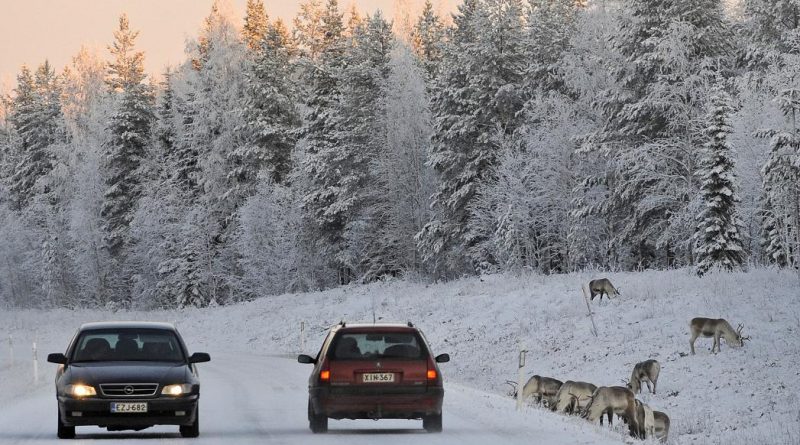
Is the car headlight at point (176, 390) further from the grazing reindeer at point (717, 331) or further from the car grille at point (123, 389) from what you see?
the grazing reindeer at point (717, 331)

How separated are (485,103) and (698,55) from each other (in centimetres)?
1260

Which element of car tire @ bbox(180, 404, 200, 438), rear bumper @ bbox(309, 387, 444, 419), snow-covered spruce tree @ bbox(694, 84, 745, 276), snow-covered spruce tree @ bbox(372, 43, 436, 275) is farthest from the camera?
snow-covered spruce tree @ bbox(372, 43, 436, 275)

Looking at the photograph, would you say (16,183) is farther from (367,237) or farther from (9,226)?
(367,237)

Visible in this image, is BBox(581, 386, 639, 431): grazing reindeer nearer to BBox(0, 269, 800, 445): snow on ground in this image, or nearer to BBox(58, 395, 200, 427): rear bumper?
BBox(0, 269, 800, 445): snow on ground

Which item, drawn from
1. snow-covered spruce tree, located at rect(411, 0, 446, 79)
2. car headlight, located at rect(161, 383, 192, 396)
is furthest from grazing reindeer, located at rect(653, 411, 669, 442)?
snow-covered spruce tree, located at rect(411, 0, 446, 79)

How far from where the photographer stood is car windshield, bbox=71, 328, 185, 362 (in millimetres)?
14836

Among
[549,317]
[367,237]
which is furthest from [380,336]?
[367,237]

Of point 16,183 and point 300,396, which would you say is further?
point 16,183

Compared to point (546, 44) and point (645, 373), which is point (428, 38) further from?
point (645, 373)

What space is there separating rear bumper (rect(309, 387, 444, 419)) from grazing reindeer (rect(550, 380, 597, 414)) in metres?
7.29

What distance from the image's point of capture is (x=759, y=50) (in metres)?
45.9

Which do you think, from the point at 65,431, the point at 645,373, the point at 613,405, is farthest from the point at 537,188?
the point at 65,431

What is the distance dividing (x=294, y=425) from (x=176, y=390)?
9.03 feet

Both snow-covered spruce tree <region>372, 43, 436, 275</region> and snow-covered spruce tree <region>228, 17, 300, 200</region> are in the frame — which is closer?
snow-covered spruce tree <region>372, 43, 436, 275</region>
